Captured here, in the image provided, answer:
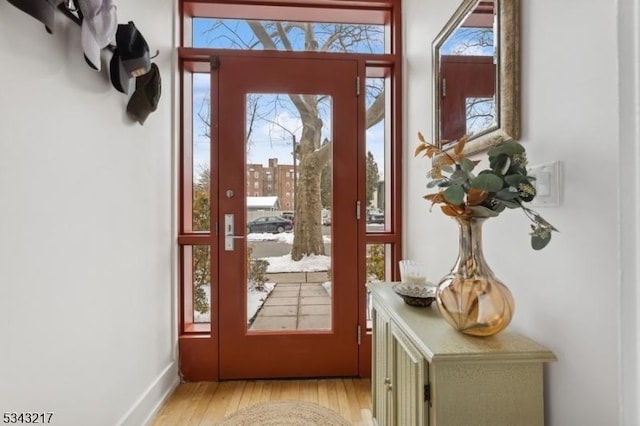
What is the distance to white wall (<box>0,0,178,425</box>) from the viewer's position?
3.23 ft

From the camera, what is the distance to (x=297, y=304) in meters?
2.25

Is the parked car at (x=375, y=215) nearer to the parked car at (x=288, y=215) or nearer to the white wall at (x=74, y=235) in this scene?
the parked car at (x=288, y=215)

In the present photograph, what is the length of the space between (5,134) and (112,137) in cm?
55

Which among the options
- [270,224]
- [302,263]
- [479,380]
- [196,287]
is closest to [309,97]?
[270,224]

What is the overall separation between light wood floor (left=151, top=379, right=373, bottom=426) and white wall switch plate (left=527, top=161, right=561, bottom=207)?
1.48 metres

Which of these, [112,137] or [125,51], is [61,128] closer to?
[112,137]

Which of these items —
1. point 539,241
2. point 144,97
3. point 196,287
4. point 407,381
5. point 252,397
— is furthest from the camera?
point 196,287

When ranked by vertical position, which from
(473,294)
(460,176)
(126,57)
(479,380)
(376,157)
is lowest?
(479,380)

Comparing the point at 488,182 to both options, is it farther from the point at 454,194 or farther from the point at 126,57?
the point at 126,57

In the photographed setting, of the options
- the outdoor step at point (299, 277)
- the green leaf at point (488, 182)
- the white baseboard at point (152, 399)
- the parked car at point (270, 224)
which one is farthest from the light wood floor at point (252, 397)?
the green leaf at point (488, 182)

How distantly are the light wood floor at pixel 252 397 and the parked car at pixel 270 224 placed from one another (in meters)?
1.01

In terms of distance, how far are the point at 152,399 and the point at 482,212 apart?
1.96m

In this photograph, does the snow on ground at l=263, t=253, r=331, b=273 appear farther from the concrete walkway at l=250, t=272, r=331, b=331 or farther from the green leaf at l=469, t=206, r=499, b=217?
the green leaf at l=469, t=206, r=499, b=217

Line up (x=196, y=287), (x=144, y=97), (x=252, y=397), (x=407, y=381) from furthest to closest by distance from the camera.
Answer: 1. (x=196, y=287)
2. (x=252, y=397)
3. (x=144, y=97)
4. (x=407, y=381)
